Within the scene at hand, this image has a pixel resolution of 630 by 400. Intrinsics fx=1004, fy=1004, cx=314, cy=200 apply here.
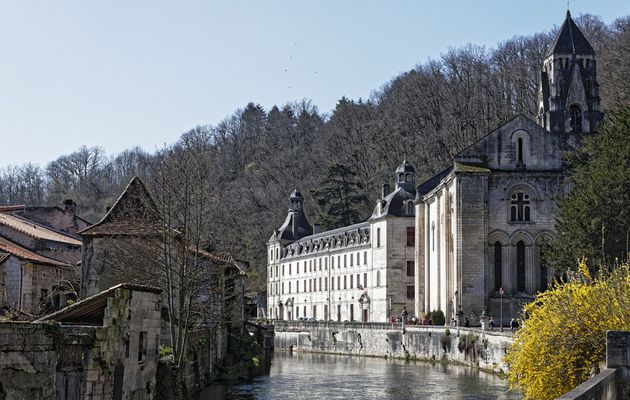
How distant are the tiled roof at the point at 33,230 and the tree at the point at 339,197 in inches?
2220

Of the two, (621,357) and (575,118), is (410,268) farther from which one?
(621,357)

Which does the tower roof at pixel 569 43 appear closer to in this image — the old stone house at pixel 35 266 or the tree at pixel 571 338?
the old stone house at pixel 35 266

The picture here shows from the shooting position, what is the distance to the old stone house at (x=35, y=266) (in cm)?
3641

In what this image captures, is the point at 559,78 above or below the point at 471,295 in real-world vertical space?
above

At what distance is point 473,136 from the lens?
334 feet

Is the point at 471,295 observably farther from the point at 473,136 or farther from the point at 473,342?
the point at 473,136

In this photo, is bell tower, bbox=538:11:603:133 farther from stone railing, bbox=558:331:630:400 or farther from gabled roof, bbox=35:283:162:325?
gabled roof, bbox=35:283:162:325

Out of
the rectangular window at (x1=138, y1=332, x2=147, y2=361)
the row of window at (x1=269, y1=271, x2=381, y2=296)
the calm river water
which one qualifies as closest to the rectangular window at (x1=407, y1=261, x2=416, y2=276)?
the row of window at (x1=269, y1=271, x2=381, y2=296)

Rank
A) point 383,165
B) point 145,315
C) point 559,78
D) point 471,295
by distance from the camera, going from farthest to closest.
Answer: point 383,165 < point 559,78 < point 471,295 < point 145,315

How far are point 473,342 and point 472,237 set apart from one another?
9.64m

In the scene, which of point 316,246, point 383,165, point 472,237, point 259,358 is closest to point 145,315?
point 259,358

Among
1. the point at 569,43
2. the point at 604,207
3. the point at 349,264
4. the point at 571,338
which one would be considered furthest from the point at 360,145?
the point at 571,338

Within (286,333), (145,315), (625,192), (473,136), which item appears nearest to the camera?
(145,315)

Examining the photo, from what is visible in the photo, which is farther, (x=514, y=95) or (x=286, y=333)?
(x=514, y=95)
